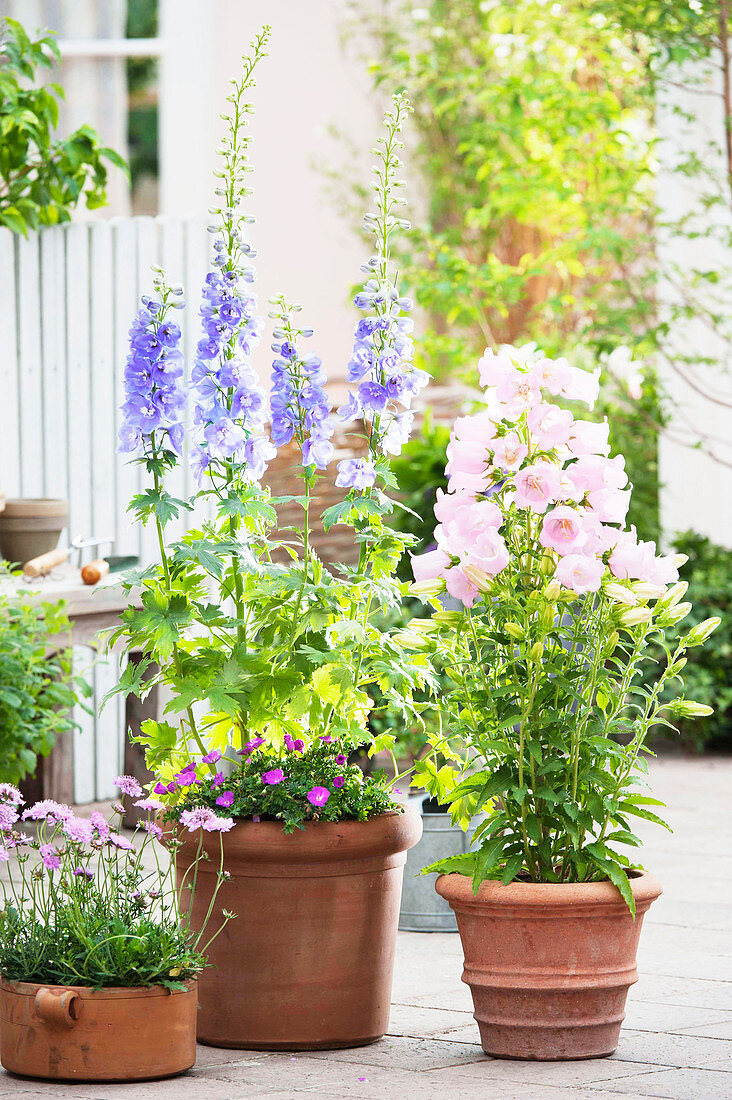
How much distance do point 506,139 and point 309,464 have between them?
23.1ft

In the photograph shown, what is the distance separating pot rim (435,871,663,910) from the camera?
3.22 meters

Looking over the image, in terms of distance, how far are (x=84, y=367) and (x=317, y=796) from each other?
11.6 feet

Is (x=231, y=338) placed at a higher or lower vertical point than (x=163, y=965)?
higher

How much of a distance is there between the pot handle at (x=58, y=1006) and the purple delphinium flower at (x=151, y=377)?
1.07 metres

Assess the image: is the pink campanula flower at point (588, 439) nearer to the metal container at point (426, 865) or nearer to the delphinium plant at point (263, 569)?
the delphinium plant at point (263, 569)

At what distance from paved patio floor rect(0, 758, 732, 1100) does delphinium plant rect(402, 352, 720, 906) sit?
36cm

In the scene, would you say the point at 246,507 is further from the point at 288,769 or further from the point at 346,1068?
the point at 346,1068

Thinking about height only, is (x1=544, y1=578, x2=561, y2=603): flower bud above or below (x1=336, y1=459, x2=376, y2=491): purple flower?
below

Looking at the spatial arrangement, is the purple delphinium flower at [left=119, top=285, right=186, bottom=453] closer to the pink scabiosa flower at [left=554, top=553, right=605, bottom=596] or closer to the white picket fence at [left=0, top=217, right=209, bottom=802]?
the pink scabiosa flower at [left=554, top=553, right=605, bottom=596]

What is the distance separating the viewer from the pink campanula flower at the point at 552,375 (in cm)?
337

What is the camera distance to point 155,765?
3656 millimetres

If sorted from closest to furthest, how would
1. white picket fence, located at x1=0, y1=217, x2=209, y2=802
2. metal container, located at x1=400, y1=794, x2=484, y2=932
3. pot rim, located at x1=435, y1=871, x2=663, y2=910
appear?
1. pot rim, located at x1=435, y1=871, x2=663, y2=910
2. metal container, located at x1=400, y1=794, x2=484, y2=932
3. white picket fence, located at x1=0, y1=217, x2=209, y2=802

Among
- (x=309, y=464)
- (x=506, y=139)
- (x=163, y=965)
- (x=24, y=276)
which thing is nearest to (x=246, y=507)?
(x=309, y=464)

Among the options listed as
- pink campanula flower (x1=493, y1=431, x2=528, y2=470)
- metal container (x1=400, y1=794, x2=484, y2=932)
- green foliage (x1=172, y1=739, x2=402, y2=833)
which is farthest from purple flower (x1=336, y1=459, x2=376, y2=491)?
metal container (x1=400, y1=794, x2=484, y2=932)
